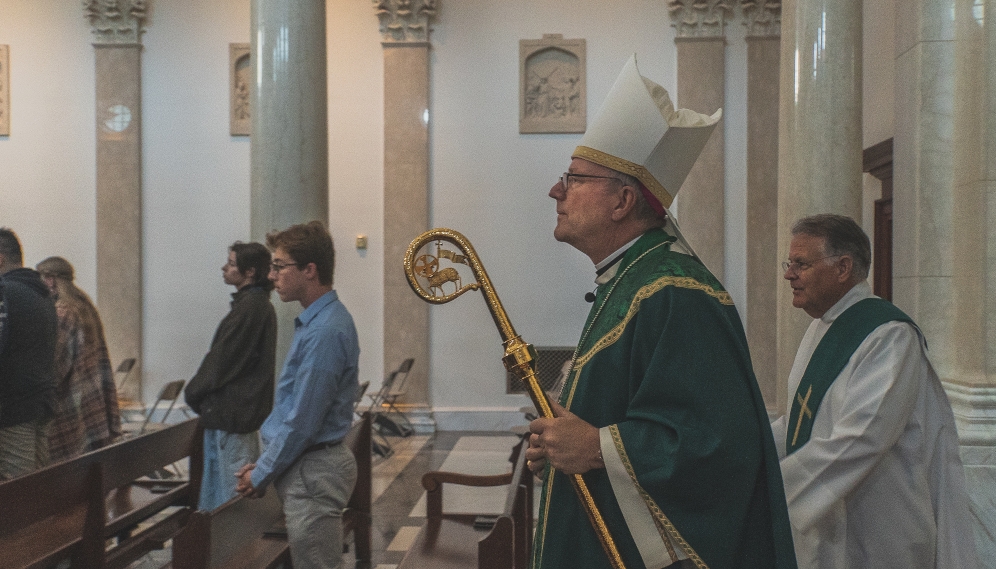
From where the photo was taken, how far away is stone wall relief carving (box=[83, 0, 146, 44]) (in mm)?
10289

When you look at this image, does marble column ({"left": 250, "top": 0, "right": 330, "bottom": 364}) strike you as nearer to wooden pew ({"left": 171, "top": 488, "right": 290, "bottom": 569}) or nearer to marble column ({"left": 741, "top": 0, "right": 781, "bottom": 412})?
wooden pew ({"left": 171, "top": 488, "right": 290, "bottom": 569})

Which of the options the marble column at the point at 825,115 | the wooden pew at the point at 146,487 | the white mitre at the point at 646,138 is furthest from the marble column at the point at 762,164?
the white mitre at the point at 646,138

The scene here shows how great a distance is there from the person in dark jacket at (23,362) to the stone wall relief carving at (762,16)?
8320 mm

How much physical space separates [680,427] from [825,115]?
3972mm

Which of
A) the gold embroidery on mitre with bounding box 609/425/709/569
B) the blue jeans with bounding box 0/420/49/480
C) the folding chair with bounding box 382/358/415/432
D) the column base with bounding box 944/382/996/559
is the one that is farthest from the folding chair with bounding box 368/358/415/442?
the gold embroidery on mitre with bounding box 609/425/709/569

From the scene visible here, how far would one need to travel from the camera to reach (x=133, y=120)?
1039 cm

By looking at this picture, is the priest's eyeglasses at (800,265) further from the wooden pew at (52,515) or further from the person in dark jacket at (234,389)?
the wooden pew at (52,515)

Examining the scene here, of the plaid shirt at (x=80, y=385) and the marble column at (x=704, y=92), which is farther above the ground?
the marble column at (x=704, y=92)

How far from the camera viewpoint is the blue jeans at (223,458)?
4117mm

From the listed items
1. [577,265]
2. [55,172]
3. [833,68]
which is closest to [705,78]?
[577,265]

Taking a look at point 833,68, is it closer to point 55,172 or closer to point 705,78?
point 705,78

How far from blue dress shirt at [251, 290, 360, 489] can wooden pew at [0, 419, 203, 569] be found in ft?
2.65

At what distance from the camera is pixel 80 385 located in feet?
15.8

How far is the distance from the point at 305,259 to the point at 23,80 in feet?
30.2
